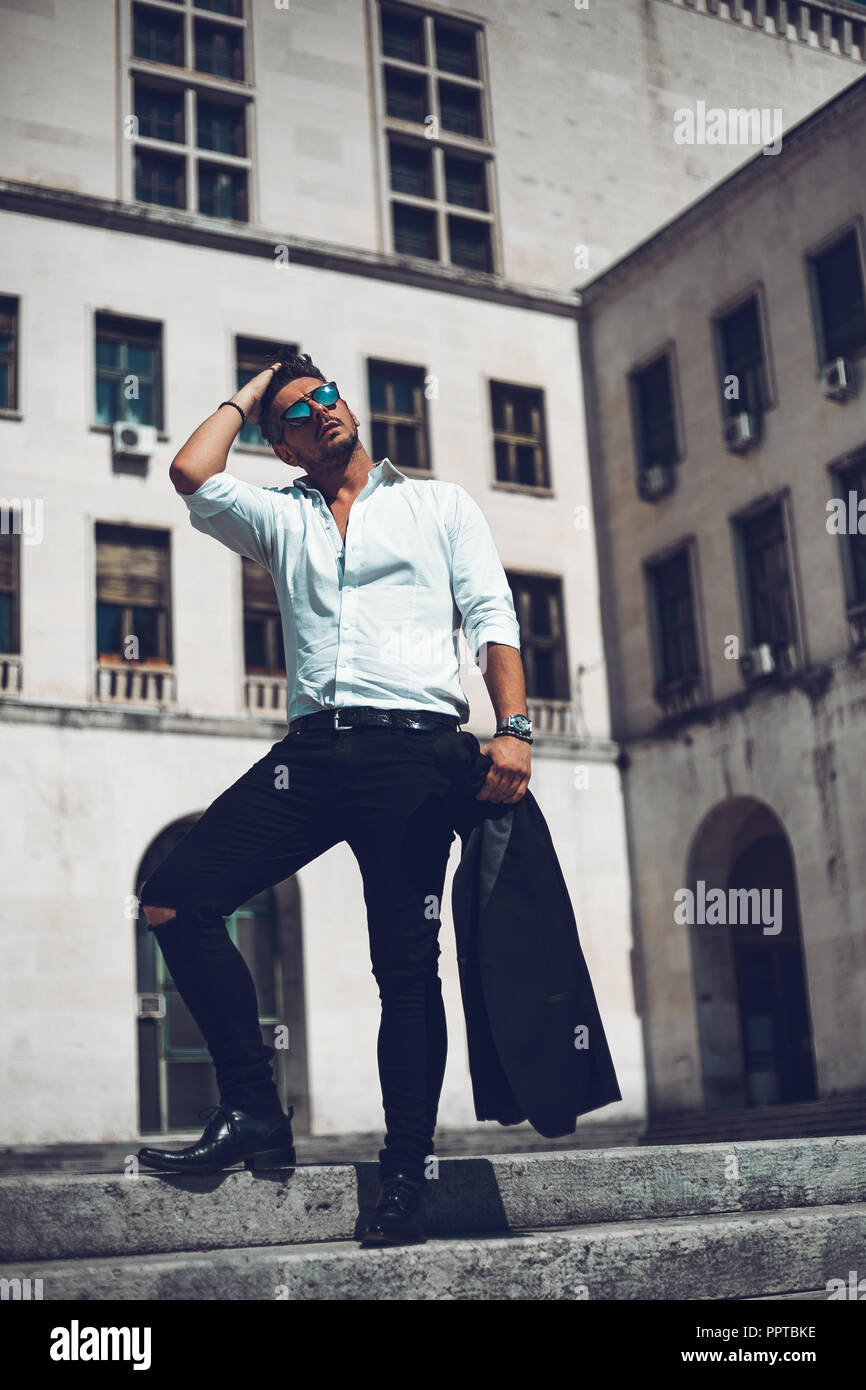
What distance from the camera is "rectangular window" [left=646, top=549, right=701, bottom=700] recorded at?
23.3 meters

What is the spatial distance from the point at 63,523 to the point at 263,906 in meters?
5.42

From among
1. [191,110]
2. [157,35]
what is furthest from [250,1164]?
[157,35]

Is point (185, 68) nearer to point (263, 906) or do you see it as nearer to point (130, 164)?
point (130, 164)

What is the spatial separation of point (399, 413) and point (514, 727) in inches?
770

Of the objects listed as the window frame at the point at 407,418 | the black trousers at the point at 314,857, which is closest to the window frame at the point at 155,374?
the window frame at the point at 407,418

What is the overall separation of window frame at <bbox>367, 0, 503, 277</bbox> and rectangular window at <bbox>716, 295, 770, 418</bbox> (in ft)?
13.3

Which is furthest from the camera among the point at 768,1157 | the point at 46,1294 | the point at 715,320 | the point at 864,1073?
the point at 715,320

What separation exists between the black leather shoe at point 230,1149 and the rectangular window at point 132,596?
16740 mm

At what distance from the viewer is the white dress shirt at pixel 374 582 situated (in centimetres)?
494

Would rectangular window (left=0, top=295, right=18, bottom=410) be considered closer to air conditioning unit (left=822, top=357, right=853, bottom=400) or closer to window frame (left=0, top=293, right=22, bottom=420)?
window frame (left=0, top=293, right=22, bottom=420)

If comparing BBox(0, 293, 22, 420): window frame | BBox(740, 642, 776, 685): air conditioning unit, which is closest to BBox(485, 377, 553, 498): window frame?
BBox(740, 642, 776, 685): air conditioning unit

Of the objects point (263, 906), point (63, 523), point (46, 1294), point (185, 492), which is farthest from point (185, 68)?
point (46, 1294)

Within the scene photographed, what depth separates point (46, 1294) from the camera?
3.76m

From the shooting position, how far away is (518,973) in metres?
4.74
